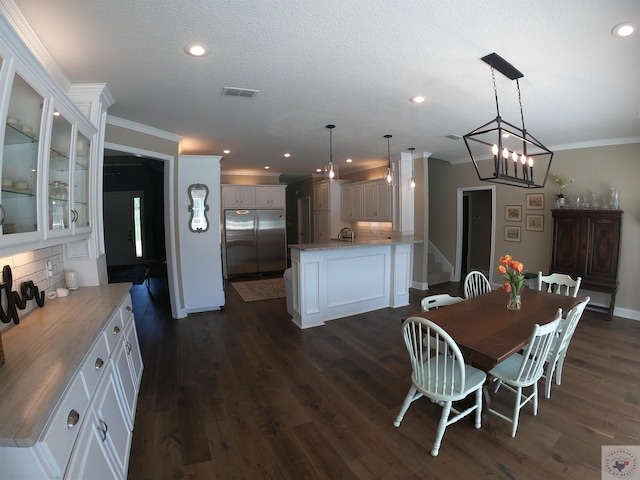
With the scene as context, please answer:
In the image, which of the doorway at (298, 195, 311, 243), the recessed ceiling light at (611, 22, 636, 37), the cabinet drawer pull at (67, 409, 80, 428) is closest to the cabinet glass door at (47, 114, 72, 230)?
the cabinet drawer pull at (67, 409, 80, 428)

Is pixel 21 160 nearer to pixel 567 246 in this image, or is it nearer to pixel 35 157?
pixel 35 157

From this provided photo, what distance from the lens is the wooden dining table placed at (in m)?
1.84

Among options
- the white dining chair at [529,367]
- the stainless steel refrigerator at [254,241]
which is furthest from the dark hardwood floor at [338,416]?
the stainless steel refrigerator at [254,241]

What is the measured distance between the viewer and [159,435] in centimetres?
205

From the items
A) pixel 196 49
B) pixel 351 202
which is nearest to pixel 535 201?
pixel 351 202

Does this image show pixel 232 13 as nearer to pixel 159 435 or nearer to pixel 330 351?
pixel 159 435

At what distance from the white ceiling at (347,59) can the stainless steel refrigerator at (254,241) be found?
344 centimetres

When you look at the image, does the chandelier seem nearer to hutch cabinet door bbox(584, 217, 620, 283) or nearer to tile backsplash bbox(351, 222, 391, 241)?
hutch cabinet door bbox(584, 217, 620, 283)

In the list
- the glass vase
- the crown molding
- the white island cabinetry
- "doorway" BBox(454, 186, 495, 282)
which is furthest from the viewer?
"doorway" BBox(454, 186, 495, 282)

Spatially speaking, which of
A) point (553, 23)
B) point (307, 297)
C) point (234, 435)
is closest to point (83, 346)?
point (234, 435)

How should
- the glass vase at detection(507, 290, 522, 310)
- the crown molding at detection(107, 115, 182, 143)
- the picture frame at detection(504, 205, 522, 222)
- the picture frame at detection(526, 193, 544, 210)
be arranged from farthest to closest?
the picture frame at detection(504, 205, 522, 222) < the picture frame at detection(526, 193, 544, 210) < the crown molding at detection(107, 115, 182, 143) < the glass vase at detection(507, 290, 522, 310)

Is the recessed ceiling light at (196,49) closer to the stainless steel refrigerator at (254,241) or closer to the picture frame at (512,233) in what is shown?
the stainless steel refrigerator at (254,241)

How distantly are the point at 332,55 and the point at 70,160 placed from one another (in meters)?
1.97

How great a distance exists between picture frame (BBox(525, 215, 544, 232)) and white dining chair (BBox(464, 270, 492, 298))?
8.61 ft
